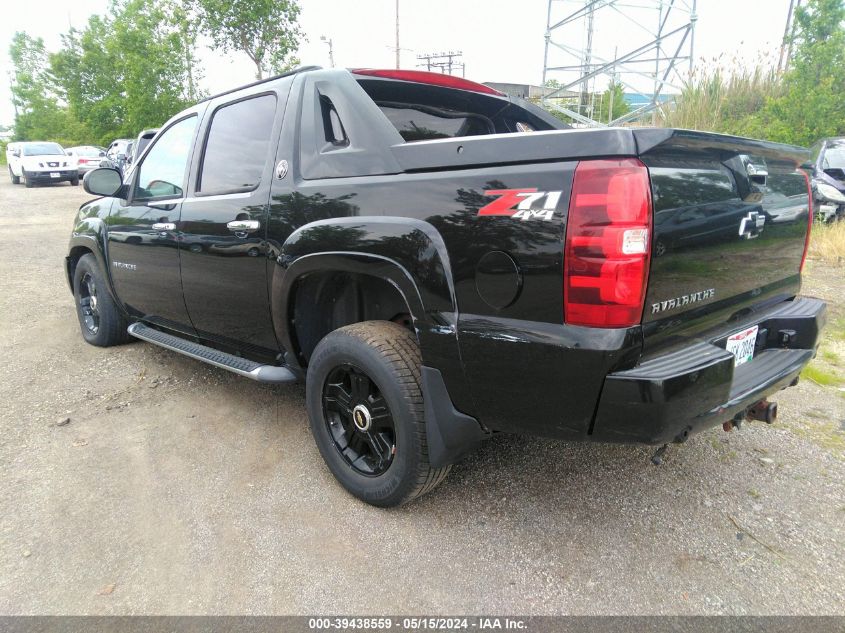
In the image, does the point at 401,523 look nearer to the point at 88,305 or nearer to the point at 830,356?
the point at 830,356

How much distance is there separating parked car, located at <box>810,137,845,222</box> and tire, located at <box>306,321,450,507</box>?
8.84m

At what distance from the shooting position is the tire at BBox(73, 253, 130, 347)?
4496 millimetres

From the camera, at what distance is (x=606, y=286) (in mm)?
1704

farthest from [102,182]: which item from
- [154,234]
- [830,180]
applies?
[830,180]

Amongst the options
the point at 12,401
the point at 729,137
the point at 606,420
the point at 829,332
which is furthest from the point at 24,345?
the point at 829,332

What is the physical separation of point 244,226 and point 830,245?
306 inches

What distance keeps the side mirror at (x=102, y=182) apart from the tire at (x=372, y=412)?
239 centimetres

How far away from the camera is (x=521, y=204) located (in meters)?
1.81

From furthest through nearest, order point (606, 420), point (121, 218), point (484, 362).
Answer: point (121, 218) → point (484, 362) → point (606, 420)

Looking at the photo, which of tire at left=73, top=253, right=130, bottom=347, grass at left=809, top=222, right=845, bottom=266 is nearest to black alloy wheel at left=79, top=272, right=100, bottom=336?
tire at left=73, top=253, right=130, bottom=347

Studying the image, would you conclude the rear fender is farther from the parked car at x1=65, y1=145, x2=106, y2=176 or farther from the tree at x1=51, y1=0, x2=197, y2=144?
the parked car at x1=65, y1=145, x2=106, y2=176

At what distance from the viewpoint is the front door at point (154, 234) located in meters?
3.49

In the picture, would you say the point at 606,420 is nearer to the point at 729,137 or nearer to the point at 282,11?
the point at 729,137

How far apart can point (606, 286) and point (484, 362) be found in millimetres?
511
